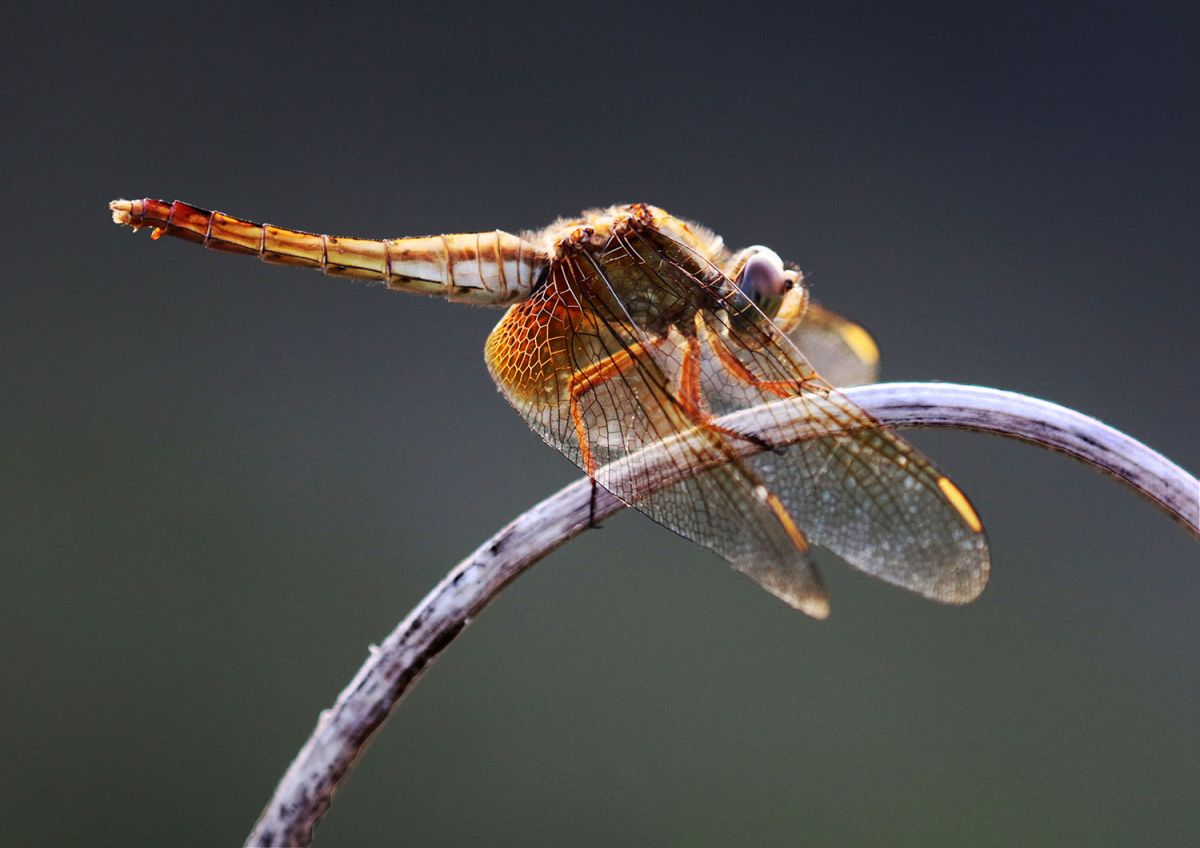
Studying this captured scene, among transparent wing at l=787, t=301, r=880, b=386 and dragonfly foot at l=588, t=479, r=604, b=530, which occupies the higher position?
transparent wing at l=787, t=301, r=880, b=386

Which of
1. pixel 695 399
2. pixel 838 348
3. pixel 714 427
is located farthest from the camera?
pixel 838 348

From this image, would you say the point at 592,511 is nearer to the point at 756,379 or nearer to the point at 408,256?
the point at 756,379

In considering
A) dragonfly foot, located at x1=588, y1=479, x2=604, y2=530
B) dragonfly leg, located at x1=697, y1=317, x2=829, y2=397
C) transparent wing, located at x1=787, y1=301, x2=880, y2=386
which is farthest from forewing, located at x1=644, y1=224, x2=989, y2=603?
transparent wing, located at x1=787, y1=301, x2=880, y2=386

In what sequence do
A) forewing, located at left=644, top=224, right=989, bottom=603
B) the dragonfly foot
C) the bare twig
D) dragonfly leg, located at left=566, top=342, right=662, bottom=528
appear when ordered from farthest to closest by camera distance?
dragonfly leg, located at left=566, top=342, right=662, bottom=528 → forewing, located at left=644, top=224, right=989, bottom=603 → the dragonfly foot → the bare twig

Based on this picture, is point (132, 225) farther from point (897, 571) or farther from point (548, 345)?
point (897, 571)

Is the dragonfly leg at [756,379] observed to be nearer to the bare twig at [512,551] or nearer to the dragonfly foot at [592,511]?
the bare twig at [512,551]

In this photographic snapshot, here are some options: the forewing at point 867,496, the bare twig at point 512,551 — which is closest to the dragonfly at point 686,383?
the forewing at point 867,496

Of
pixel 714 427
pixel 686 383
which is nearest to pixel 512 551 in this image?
pixel 714 427

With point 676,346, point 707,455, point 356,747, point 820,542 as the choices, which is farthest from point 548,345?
point 356,747

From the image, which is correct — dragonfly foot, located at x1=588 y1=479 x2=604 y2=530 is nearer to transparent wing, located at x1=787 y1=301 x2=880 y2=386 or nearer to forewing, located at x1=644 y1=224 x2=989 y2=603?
forewing, located at x1=644 y1=224 x2=989 y2=603
